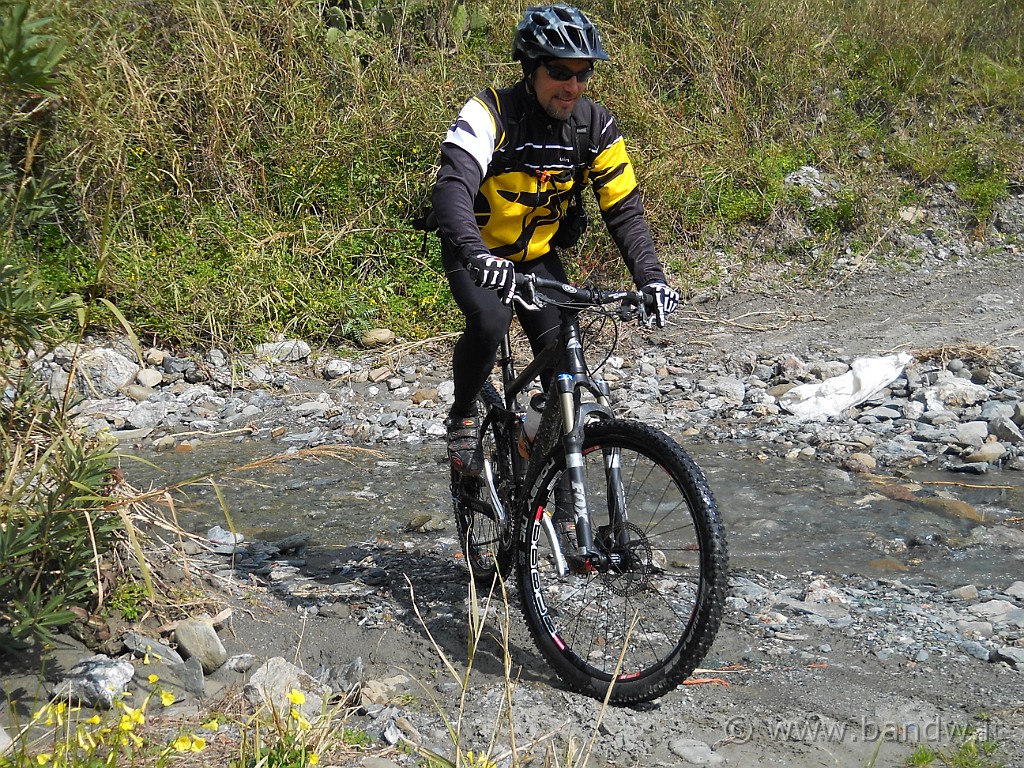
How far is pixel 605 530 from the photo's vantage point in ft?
11.8

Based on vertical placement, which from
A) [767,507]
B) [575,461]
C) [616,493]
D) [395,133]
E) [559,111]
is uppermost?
[559,111]

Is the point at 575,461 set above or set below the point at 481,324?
below

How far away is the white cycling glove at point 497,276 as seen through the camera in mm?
3393

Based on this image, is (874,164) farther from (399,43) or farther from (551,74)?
(551,74)

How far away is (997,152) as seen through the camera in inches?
432

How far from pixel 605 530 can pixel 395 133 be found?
22.8 feet

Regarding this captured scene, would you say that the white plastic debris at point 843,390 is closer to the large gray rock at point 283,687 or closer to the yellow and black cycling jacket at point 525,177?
the yellow and black cycling jacket at point 525,177

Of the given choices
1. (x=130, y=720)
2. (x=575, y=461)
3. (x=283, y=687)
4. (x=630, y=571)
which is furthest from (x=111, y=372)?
(x=130, y=720)

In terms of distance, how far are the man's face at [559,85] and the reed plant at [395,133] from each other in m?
4.99

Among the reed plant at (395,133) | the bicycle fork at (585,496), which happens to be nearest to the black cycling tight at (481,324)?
the bicycle fork at (585,496)

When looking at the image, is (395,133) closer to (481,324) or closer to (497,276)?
(481,324)

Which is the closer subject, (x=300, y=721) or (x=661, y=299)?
(x=300, y=721)

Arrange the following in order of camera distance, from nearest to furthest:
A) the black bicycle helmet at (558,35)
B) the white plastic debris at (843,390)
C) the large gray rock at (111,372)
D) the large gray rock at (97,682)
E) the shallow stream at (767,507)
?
the large gray rock at (97,682) < the black bicycle helmet at (558,35) < the shallow stream at (767,507) < the white plastic debris at (843,390) < the large gray rock at (111,372)

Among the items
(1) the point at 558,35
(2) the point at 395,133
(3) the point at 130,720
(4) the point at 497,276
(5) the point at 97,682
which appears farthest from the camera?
(2) the point at 395,133
